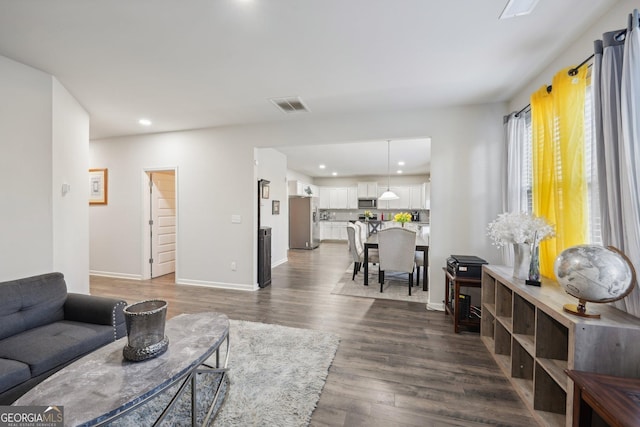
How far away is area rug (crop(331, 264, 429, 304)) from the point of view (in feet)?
12.4

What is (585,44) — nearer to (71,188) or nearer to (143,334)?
(143,334)

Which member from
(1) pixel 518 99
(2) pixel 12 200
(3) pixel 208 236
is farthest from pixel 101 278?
(1) pixel 518 99

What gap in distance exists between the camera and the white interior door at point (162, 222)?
4.75 metres

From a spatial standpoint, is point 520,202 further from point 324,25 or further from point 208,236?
point 208,236

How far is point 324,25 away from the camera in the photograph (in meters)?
1.88

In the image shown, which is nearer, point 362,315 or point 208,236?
point 362,315

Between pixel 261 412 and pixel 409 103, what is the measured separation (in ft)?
11.2

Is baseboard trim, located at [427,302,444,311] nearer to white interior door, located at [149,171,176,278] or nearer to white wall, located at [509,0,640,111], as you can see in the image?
white wall, located at [509,0,640,111]

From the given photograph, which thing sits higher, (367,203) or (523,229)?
(367,203)

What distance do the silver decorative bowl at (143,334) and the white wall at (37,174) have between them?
2055mm

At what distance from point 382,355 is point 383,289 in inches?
75.7

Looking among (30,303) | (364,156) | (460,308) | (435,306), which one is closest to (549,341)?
(460,308)

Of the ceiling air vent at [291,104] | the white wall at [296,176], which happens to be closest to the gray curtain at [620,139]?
the ceiling air vent at [291,104]

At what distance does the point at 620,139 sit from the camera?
1406 mm
